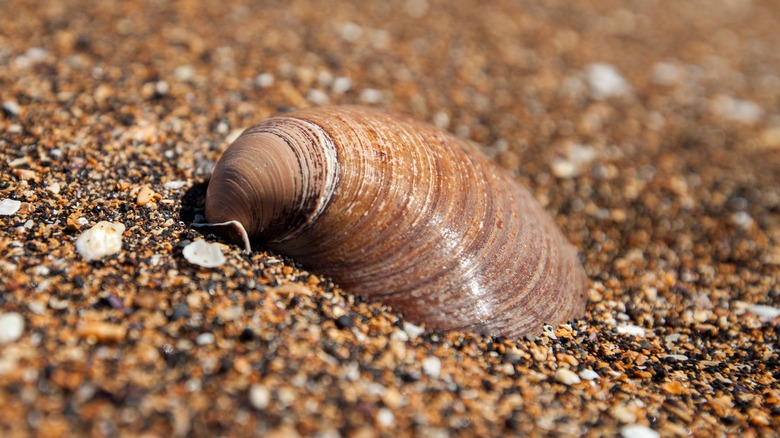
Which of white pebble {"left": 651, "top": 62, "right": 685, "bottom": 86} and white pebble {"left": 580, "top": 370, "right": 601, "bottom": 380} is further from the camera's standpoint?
white pebble {"left": 651, "top": 62, "right": 685, "bottom": 86}

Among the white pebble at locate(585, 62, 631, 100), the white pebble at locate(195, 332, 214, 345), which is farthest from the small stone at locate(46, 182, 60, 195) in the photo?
the white pebble at locate(585, 62, 631, 100)

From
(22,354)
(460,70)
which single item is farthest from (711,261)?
(22,354)

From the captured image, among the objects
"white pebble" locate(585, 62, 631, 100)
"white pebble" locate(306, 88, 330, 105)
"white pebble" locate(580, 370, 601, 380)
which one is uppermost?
"white pebble" locate(585, 62, 631, 100)

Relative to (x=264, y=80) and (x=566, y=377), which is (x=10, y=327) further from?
(x=264, y=80)

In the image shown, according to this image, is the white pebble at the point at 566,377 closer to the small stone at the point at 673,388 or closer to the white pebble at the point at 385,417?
the small stone at the point at 673,388

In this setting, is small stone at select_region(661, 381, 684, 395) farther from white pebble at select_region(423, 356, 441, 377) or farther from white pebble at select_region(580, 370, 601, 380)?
white pebble at select_region(423, 356, 441, 377)

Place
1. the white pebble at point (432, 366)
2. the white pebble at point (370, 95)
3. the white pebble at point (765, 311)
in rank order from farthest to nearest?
1. the white pebble at point (370, 95)
2. the white pebble at point (765, 311)
3. the white pebble at point (432, 366)

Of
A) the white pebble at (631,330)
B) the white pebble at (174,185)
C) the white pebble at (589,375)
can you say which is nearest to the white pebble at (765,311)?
the white pebble at (631,330)
